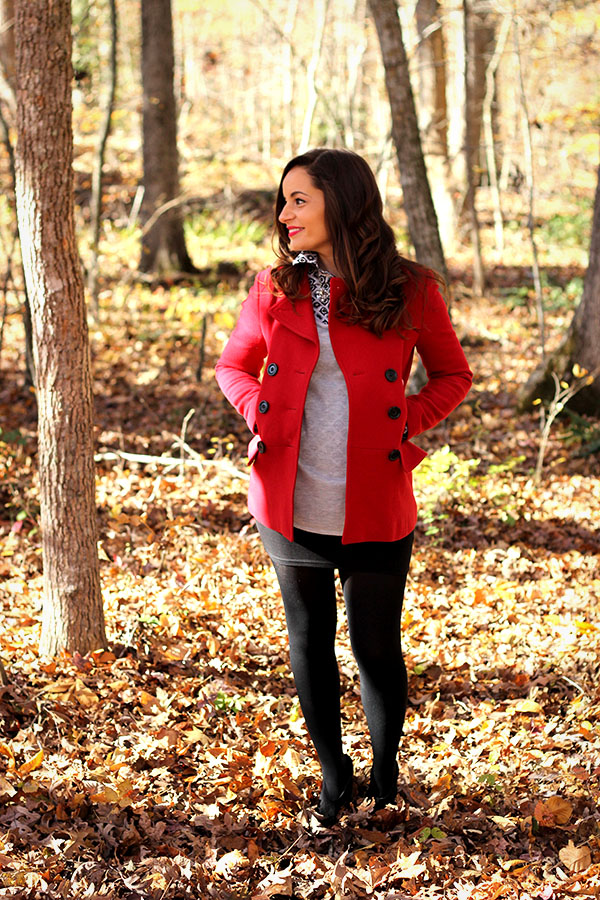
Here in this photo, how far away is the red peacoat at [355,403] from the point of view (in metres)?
2.58

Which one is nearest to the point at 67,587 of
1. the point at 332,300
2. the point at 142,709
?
the point at 142,709

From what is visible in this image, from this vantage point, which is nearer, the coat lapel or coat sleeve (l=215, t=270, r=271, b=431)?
the coat lapel

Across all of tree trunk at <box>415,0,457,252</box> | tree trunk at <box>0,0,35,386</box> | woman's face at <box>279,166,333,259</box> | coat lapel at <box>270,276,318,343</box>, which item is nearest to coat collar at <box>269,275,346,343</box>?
coat lapel at <box>270,276,318,343</box>

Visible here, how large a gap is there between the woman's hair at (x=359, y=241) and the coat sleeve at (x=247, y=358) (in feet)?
0.97

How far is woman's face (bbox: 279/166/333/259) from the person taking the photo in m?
2.61

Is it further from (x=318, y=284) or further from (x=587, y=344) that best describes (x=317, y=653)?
(x=587, y=344)

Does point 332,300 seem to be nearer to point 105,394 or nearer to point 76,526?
point 76,526

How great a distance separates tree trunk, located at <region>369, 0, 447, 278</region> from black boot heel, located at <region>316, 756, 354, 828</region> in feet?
14.9

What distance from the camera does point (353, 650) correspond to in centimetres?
285

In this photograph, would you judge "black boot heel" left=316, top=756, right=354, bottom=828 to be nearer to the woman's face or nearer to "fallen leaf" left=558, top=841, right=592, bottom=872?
"fallen leaf" left=558, top=841, right=592, bottom=872

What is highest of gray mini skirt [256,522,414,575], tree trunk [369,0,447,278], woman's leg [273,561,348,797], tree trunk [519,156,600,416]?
tree trunk [369,0,447,278]

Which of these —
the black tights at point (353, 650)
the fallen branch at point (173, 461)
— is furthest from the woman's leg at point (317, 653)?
the fallen branch at point (173, 461)

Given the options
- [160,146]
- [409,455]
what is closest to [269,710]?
[409,455]

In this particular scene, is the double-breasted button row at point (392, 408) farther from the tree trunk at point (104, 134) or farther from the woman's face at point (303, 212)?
the tree trunk at point (104, 134)
